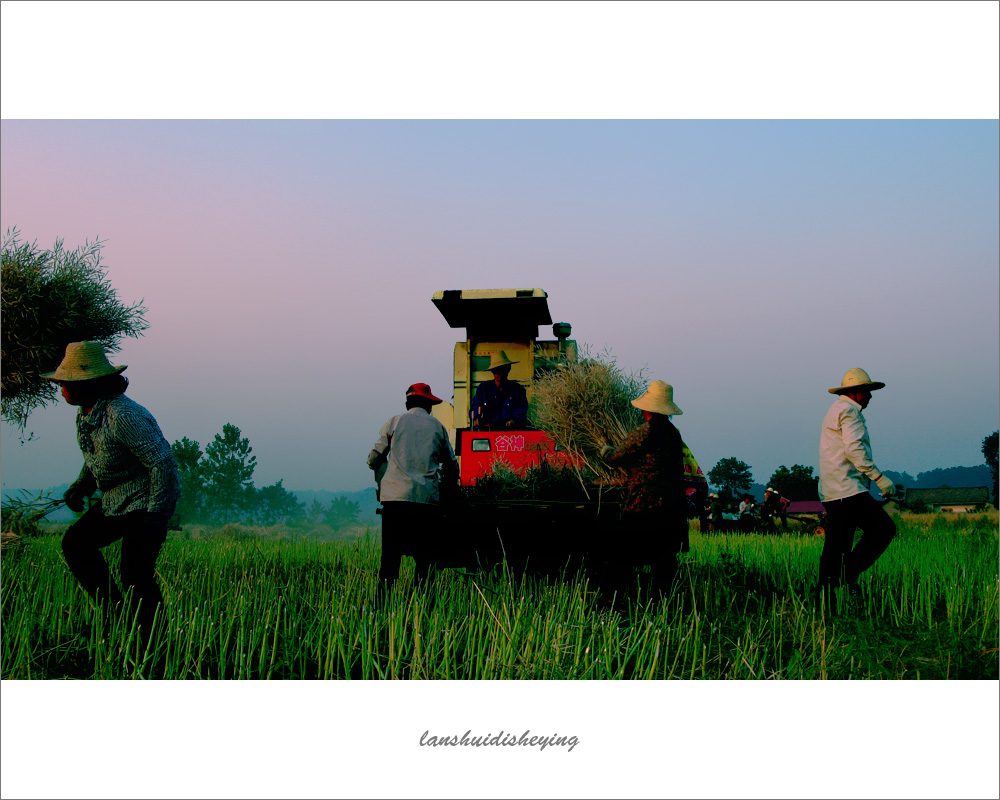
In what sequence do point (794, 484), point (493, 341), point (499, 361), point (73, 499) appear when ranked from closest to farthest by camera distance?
point (73, 499) → point (499, 361) → point (493, 341) → point (794, 484)

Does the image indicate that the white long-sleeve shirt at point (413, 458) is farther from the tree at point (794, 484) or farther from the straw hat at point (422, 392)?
the tree at point (794, 484)

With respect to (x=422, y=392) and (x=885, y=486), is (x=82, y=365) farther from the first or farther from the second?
(x=885, y=486)

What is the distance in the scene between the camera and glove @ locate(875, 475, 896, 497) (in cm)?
482

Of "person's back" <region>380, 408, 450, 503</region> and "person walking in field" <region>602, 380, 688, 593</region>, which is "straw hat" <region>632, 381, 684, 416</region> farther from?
"person's back" <region>380, 408, 450, 503</region>

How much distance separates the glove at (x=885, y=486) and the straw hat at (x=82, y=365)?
5.54 meters

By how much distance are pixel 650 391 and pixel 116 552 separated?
7120 mm

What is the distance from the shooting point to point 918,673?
3553mm

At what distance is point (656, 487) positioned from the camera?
4.83 m

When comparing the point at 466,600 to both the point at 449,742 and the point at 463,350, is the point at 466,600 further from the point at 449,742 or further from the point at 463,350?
the point at 463,350

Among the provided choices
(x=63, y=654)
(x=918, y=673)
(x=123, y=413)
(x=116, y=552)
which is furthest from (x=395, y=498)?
(x=116, y=552)

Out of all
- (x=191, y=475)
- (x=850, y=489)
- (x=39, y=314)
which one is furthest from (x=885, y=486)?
(x=191, y=475)

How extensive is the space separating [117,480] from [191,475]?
20435 millimetres

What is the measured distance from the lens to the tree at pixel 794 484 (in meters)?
12.6

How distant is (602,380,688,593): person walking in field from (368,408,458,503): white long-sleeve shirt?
1.41m
